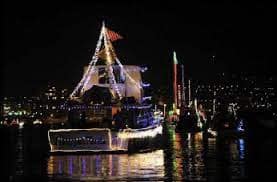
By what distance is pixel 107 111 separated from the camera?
45.0 m

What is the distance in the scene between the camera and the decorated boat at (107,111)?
39.5 m

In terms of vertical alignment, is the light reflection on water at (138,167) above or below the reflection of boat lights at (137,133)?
below

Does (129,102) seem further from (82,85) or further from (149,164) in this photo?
(149,164)

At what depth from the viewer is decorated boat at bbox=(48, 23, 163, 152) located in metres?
39.5

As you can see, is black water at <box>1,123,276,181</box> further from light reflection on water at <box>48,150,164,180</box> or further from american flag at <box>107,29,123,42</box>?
american flag at <box>107,29,123,42</box>

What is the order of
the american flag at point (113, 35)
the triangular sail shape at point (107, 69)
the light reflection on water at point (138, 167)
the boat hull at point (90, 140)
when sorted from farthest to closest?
1. the triangular sail shape at point (107, 69)
2. the american flag at point (113, 35)
3. the boat hull at point (90, 140)
4. the light reflection on water at point (138, 167)

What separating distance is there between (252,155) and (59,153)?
1053 centimetres

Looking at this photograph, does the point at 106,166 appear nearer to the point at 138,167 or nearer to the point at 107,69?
the point at 138,167

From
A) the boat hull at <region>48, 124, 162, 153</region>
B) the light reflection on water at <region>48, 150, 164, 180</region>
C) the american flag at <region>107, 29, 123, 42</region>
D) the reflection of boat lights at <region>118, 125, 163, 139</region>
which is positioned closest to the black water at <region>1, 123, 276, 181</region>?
the light reflection on water at <region>48, 150, 164, 180</region>

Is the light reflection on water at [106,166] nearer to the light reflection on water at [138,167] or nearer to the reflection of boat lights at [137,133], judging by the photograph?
the light reflection on water at [138,167]

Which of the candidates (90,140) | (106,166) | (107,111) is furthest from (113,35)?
(106,166)

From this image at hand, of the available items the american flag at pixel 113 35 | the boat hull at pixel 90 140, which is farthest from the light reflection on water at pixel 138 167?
the american flag at pixel 113 35

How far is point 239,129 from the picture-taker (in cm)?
6631

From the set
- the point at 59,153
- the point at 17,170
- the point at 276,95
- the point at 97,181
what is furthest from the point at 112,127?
the point at 276,95
